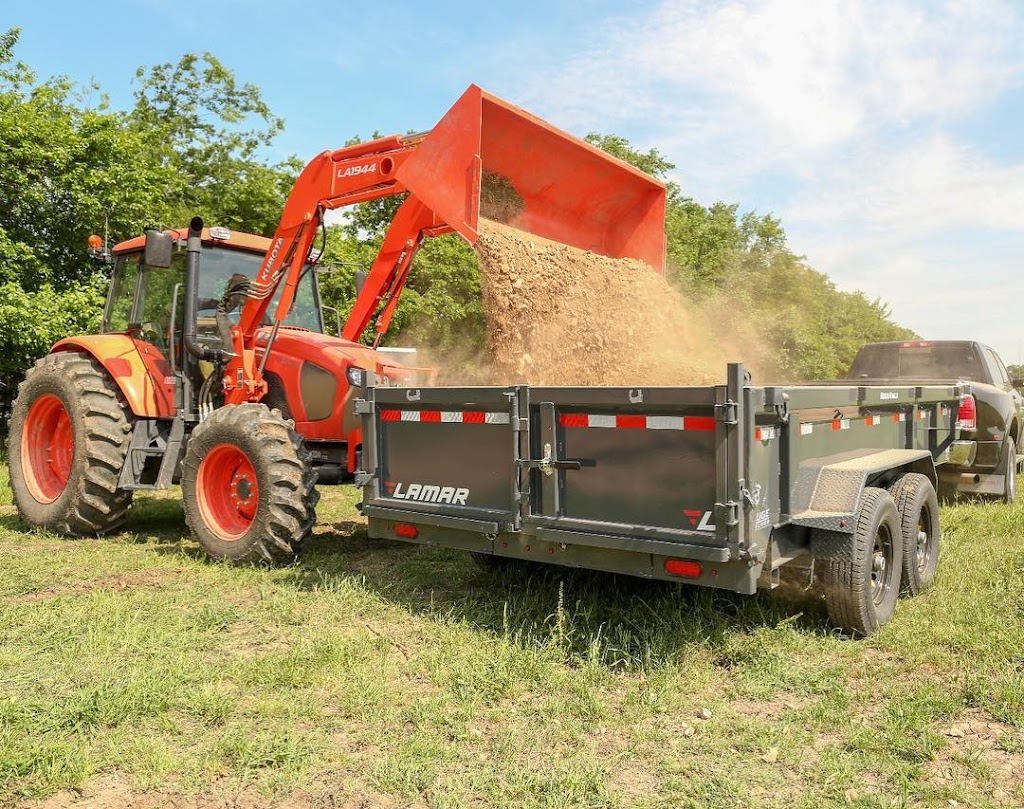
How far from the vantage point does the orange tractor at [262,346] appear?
5777mm

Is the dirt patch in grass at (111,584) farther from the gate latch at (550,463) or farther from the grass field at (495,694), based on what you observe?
the gate latch at (550,463)

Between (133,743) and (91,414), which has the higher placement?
(91,414)

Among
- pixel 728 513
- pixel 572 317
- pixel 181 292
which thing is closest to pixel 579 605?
pixel 728 513

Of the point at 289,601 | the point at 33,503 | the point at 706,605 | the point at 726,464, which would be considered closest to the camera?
the point at 726,464

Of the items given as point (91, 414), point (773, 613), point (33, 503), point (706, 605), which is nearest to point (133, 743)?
point (706, 605)

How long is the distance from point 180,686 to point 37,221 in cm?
1191

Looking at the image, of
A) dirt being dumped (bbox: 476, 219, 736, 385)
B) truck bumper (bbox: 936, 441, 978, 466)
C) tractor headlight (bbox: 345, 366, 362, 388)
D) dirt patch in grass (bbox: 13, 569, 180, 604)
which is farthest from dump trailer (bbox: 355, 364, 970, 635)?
truck bumper (bbox: 936, 441, 978, 466)

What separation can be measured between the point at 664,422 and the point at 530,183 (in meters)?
2.98

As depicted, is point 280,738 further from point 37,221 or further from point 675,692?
point 37,221

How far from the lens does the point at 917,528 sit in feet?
16.5

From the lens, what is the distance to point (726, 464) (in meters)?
3.67

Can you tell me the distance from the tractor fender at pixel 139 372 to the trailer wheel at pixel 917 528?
18.5ft

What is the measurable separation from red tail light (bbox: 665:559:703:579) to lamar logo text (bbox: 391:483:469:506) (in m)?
1.28

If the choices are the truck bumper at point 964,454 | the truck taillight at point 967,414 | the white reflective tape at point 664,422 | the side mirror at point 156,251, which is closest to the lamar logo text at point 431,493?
the white reflective tape at point 664,422
